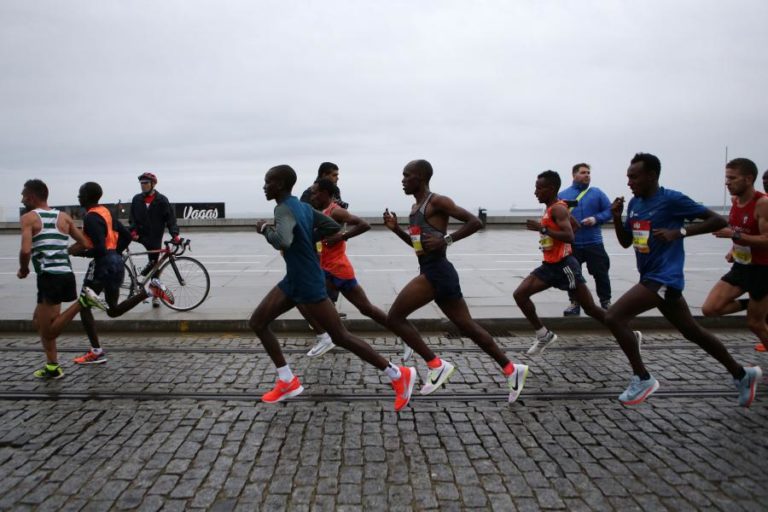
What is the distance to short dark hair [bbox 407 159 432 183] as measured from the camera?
15.4 feet

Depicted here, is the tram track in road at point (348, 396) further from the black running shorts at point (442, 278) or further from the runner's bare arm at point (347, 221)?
the runner's bare arm at point (347, 221)

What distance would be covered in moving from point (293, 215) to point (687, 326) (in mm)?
3079

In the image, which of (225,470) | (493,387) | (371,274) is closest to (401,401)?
(493,387)

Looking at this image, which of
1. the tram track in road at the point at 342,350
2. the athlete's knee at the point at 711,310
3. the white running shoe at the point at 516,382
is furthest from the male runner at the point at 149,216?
the athlete's knee at the point at 711,310

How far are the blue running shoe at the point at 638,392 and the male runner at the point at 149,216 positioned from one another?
6.02 meters

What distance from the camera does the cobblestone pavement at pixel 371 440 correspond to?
3.11 m

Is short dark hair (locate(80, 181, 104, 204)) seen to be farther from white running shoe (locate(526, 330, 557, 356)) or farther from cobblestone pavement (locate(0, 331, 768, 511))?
white running shoe (locate(526, 330, 557, 356))

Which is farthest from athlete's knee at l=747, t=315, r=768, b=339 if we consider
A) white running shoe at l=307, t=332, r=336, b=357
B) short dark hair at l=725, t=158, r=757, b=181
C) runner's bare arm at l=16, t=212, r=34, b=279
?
runner's bare arm at l=16, t=212, r=34, b=279

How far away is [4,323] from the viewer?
7.15 meters

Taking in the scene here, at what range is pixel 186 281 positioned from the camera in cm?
803

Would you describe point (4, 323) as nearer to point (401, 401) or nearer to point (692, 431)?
point (401, 401)

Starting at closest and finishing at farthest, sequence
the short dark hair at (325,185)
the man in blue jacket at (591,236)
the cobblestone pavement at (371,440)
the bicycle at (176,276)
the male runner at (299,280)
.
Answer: the cobblestone pavement at (371,440)
the male runner at (299,280)
the short dark hair at (325,185)
the man in blue jacket at (591,236)
the bicycle at (176,276)

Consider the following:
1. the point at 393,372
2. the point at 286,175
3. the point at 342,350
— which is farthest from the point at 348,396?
the point at 286,175

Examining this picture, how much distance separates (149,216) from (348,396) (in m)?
4.82
